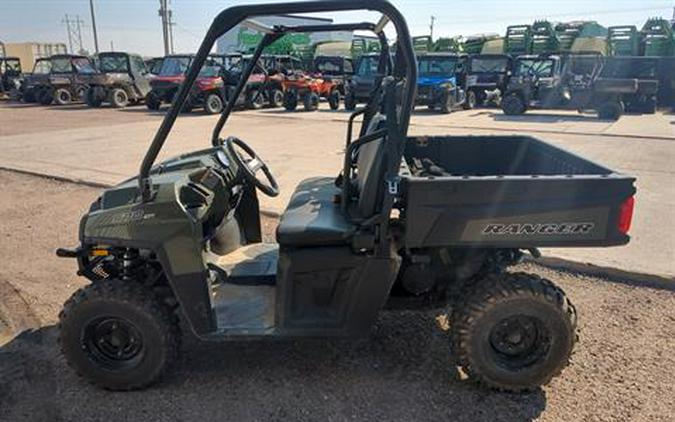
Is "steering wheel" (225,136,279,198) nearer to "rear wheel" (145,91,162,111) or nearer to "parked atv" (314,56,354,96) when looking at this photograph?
"rear wheel" (145,91,162,111)

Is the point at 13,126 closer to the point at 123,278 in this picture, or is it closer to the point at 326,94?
the point at 326,94

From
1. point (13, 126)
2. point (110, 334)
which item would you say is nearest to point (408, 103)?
point (110, 334)

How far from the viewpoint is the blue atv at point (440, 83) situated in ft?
60.8

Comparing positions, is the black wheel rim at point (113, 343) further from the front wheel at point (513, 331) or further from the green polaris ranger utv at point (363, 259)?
the front wheel at point (513, 331)

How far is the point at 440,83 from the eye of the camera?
61.4ft

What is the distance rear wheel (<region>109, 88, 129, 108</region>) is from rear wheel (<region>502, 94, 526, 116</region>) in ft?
44.5

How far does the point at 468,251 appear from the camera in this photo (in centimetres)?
291

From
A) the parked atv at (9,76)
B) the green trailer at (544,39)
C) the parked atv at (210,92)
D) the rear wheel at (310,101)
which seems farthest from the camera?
the parked atv at (9,76)

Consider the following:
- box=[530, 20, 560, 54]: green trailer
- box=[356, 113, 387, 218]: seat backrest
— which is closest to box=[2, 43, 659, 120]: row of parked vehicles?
box=[530, 20, 560, 54]: green trailer

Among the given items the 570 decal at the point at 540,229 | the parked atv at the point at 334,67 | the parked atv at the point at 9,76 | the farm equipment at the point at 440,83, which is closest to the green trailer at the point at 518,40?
the farm equipment at the point at 440,83

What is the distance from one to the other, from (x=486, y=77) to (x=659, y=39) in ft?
25.6

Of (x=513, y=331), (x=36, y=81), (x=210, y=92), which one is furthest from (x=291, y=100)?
(x=513, y=331)

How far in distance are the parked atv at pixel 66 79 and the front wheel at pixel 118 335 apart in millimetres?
20584

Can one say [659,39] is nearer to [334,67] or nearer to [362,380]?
[334,67]
